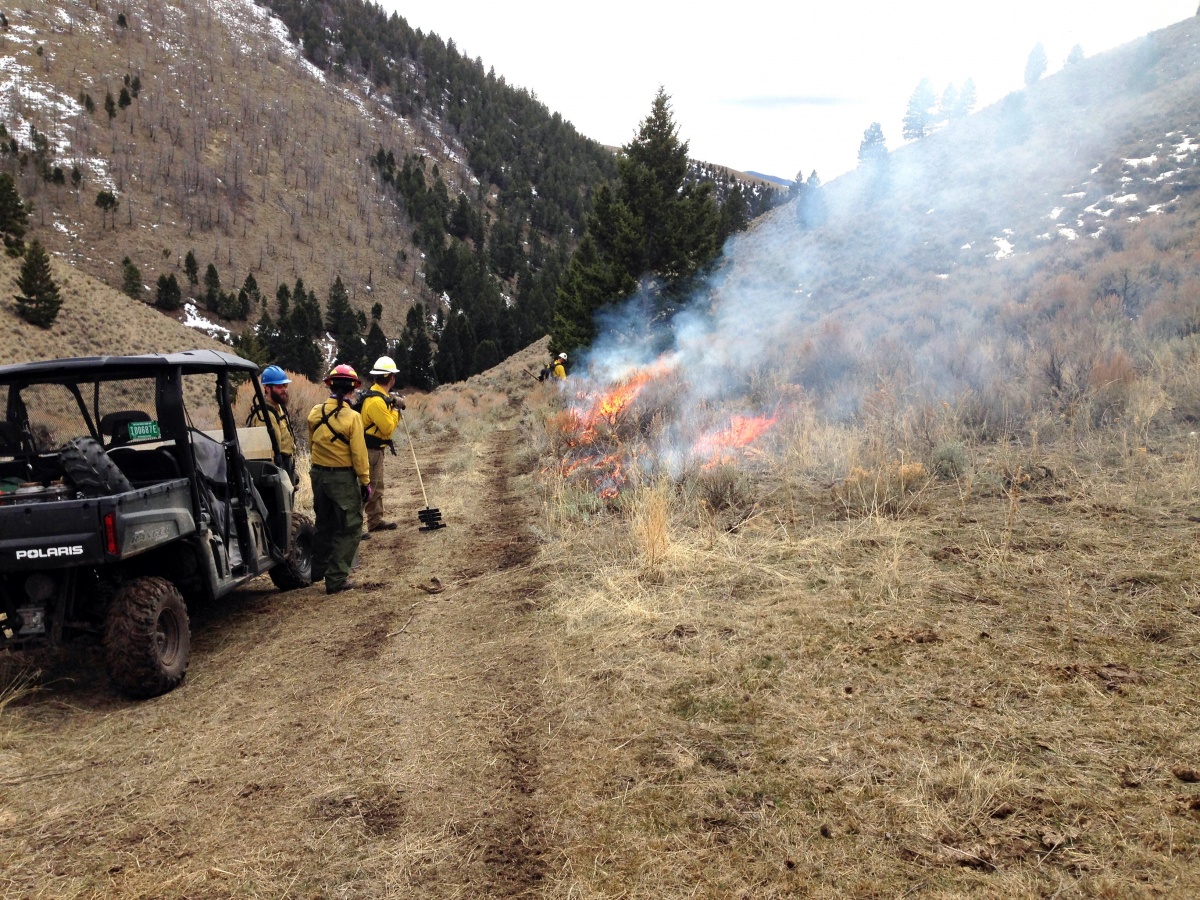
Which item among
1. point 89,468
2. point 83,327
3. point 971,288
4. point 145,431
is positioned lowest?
point 89,468

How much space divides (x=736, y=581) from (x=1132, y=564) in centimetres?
248

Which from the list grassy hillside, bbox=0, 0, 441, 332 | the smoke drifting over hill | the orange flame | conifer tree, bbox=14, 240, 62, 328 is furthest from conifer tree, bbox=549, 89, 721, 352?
grassy hillside, bbox=0, 0, 441, 332

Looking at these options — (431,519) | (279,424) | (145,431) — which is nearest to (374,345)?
(431,519)

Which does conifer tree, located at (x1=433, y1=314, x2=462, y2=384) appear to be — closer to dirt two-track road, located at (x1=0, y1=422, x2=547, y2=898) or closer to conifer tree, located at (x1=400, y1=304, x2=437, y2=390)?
conifer tree, located at (x1=400, y1=304, x2=437, y2=390)

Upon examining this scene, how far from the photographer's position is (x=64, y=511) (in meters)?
3.94

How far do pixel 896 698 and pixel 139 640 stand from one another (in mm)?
4349

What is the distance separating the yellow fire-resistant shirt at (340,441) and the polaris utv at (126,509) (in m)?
0.45

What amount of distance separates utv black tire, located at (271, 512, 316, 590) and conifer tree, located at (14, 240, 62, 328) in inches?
1820

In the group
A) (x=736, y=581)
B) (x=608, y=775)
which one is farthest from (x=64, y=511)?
(x=736, y=581)

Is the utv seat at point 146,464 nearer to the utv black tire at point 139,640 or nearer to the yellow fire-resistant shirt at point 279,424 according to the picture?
the utv black tire at point 139,640

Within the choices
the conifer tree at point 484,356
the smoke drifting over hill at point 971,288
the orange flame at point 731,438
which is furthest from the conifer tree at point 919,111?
the orange flame at point 731,438

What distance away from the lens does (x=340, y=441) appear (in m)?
6.51

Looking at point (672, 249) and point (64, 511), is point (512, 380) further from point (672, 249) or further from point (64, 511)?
point (64, 511)

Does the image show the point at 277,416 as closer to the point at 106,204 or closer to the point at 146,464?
the point at 146,464
